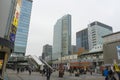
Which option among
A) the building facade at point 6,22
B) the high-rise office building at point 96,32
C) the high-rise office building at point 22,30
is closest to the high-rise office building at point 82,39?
the high-rise office building at point 96,32

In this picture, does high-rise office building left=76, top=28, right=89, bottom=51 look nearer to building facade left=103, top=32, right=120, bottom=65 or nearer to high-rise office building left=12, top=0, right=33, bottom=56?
high-rise office building left=12, top=0, right=33, bottom=56

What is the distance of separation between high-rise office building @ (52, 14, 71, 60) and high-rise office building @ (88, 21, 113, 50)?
73.3 feet

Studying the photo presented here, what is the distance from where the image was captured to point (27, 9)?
11275 centimetres

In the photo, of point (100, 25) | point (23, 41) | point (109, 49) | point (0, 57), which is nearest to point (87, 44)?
point (100, 25)

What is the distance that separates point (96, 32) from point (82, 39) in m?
28.9

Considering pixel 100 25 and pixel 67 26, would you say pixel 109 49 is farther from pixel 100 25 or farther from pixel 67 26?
pixel 100 25

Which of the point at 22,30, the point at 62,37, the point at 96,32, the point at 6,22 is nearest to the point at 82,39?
the point at 96,32

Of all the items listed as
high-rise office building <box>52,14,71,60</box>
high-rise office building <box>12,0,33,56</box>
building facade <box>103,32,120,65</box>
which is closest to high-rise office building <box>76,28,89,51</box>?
high-rise office building <box>52,14,71,60</box>

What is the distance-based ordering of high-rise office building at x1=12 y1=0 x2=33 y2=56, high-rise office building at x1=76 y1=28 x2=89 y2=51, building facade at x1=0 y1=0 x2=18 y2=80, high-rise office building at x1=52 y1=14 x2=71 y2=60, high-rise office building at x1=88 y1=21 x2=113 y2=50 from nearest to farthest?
building facade at x1=0 y1=0 x2=18 y2=80 < high-rise office building at x1=12 y1=0 x2=33 y2=56 < high-rise office building at x1=52 y1=14 x2=71 y2=60 < high-rise office building at x1=88 y1=21 x2=113 y2=50 < high-rise office building at x1=76 y1=28 x2=89 y2=51

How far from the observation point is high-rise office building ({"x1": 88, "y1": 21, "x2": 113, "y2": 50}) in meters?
145

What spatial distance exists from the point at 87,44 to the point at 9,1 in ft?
479

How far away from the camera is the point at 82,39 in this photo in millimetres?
173500

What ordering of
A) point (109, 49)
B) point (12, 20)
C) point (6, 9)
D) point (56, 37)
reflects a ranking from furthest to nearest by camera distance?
point (56, 37) < point (109, 49) < point (12, 20) < point (6, 9)

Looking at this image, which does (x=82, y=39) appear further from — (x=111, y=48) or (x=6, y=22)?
(x=6, y=22)
